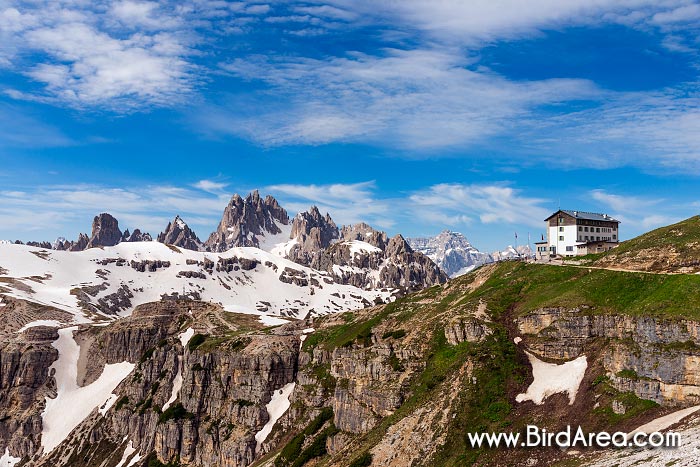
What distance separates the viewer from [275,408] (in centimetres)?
13325

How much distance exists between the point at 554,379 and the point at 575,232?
56.9 metres

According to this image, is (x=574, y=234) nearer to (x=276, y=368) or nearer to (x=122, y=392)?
(x=276, y=368)

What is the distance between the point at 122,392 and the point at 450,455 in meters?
150

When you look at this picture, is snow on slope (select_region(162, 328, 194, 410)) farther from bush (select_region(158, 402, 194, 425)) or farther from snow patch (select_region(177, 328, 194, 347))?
bush (select_region(158, 402, 194, 425))

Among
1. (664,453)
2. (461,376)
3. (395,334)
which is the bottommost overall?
(664,453)

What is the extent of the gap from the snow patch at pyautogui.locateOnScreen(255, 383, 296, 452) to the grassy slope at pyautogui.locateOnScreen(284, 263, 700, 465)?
24528 millimetres

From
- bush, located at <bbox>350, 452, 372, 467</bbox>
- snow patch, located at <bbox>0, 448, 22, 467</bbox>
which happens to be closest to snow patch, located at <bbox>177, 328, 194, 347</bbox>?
snow patch, located at <bbox>0, 448, 22, 467</bbox>

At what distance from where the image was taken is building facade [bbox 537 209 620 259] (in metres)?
124

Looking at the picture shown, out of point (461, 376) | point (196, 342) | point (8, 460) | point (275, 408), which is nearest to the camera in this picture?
point (461, 376)

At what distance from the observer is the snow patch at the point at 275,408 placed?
421 ft

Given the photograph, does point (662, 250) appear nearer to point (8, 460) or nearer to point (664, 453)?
point (664, 453)

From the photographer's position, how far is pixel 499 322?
304 ft

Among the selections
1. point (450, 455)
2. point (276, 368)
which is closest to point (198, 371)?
point (276, 368)

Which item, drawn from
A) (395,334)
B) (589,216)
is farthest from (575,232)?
(395,334)
